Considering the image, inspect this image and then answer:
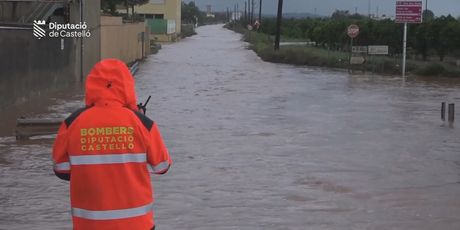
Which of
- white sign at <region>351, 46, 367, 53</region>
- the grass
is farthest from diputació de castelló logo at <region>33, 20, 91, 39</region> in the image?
white sign at <region>351, 46, 367, 53</region>

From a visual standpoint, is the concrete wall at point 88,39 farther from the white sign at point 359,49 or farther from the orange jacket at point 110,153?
the orange jacket at point 110,153

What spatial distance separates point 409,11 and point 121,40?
542 inches

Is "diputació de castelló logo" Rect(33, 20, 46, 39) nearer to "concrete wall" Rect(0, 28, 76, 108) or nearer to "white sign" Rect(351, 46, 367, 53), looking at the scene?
"concrete wall" Rect(0, 28, 76, 108)

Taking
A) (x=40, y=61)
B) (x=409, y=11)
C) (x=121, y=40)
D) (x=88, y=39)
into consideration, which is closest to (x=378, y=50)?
(x=409, y=11)

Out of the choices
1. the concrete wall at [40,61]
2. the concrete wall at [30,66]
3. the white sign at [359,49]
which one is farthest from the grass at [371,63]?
the concrete wall at [30,66]

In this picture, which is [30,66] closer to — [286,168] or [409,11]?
[286,168]

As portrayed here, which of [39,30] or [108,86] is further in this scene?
[39,30]

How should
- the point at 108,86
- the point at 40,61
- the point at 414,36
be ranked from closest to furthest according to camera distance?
the point at 108,86, the point at 40,61, the point at 414,36

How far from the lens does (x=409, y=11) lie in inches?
1255

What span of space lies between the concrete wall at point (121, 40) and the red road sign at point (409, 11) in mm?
12852

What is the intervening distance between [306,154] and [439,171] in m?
2.28

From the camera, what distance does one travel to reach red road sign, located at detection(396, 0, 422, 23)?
3178 centimetres

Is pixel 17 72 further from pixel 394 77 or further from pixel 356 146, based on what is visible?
pixel 394 77

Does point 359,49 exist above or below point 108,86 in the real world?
below
